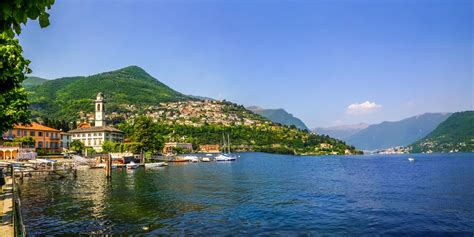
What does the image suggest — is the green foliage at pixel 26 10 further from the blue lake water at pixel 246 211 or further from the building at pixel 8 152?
the building at pixel 8 152

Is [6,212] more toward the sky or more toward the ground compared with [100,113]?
more toward the ground

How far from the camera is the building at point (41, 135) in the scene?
99.3 m

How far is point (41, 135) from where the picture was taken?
10631cm

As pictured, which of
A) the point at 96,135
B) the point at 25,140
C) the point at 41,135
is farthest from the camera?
the point at 96,135

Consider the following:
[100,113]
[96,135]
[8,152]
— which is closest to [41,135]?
[8,152]

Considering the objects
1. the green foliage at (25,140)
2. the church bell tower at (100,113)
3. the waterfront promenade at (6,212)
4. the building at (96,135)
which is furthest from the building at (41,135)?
the waterfront promenade at (6,212)

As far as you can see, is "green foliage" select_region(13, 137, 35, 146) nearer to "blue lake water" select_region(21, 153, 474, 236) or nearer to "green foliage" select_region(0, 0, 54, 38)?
"blue lake water" select_region(21, 153, 474, 236)

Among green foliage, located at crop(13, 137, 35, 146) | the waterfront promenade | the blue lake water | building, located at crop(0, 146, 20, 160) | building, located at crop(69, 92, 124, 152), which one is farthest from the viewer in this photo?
building, located at crop(69, 92, 124, 152)

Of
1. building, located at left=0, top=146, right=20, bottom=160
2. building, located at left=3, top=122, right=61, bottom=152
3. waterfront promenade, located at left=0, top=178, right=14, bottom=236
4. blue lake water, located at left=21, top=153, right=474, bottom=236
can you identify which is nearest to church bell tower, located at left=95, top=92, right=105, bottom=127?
building, located at left=3, top=122, right=61, bottom=152

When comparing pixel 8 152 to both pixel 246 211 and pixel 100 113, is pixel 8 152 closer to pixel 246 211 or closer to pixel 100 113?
pixel 100 113

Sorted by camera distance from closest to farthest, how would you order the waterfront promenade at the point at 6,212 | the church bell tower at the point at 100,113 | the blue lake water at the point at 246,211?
the waterfront promenade at the point at 6,212
the blue lake water at the point at 246,211
the church bell tower at the point at 100,113

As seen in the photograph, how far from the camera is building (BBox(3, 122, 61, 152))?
99350mm

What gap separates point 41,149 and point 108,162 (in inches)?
2056

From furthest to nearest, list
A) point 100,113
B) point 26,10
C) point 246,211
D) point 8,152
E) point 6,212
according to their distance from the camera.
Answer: point 100,113
point 8,152
point 246,211
point 6,212
point 26,10
